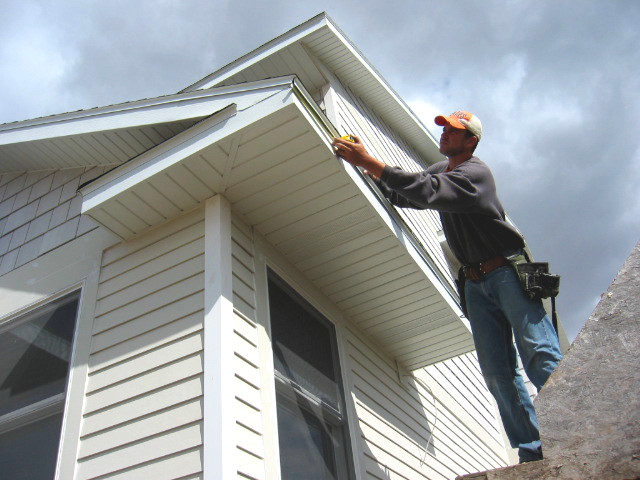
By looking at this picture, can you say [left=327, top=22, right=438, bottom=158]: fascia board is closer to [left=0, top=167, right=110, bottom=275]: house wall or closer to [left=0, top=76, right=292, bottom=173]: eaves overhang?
[left=0, top=76, right=292, bottom=173]: eaves overhang

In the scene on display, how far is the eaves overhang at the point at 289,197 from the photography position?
3596 millimetres

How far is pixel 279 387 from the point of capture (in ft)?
12.1

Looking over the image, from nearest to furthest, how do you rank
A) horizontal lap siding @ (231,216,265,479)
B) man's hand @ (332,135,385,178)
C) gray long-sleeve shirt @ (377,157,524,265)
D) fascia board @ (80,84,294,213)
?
horizontal lap siding @ (231,216,265,479)
gray long-sleeve shirt @ (377,157,524,265)
fascia board @ (80,84,294,213)
man's hand @ (332,135,385,178)

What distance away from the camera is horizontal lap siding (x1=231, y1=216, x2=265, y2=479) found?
3.01 metres

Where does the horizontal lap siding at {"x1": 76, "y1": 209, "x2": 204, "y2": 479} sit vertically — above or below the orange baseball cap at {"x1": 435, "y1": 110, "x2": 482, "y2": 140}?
below

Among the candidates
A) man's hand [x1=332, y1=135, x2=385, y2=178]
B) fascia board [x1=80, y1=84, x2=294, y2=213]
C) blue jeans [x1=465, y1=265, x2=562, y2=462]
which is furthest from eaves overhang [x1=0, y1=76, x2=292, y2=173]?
blue jeans [x1=465, y1=265, x2=562, y2=462]

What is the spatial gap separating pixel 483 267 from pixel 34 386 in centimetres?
292

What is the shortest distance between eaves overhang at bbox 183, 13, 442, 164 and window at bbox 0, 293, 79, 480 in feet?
10.9

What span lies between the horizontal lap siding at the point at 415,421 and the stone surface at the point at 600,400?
2548mm

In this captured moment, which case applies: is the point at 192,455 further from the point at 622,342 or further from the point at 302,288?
the point at 622,342

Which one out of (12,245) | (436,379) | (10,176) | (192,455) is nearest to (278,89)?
(192,455)

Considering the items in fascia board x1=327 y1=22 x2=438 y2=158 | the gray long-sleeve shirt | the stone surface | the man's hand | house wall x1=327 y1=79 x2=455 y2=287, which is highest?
fascia board x1=327 y1=22 x2=438 y2=158

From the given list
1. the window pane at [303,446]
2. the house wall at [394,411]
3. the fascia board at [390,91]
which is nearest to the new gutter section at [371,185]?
the house wall at [394,411]

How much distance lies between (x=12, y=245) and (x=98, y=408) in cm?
231
